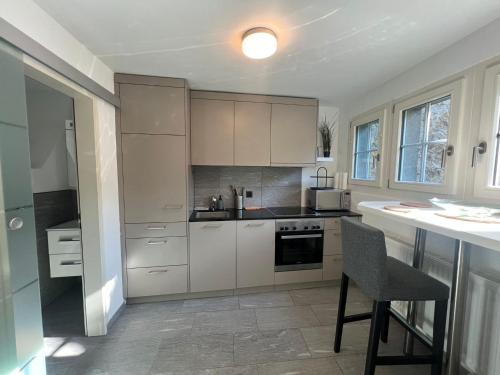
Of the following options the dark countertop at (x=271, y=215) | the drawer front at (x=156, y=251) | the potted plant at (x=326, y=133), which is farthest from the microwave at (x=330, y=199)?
the drawer front at (x=156, y=251)

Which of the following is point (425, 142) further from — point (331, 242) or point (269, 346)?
point (269, 346)

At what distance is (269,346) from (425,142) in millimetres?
2110

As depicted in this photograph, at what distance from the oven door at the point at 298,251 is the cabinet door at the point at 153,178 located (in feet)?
3.73

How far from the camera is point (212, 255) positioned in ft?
7.24

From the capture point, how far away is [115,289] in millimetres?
1933

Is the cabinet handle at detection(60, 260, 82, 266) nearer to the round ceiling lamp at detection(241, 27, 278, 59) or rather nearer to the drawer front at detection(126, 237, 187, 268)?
the drawer front at detection(126, 237, 187, 268)

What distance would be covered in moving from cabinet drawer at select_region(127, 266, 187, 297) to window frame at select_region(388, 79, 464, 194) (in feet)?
7.60

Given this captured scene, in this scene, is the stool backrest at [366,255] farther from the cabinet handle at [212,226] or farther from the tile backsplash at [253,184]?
the tile backsplash at [253,184]

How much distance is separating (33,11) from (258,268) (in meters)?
2.51

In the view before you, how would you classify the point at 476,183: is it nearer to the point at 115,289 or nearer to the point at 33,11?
the point at 33,11

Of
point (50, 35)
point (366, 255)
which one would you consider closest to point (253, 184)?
point (366, 255)

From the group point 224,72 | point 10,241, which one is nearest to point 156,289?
point 10,241

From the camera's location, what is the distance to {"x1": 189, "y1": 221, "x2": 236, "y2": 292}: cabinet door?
2176mm

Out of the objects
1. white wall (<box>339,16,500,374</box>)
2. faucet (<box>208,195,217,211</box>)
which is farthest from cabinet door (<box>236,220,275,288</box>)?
white wall (<box>339,16,500,374</box>)
